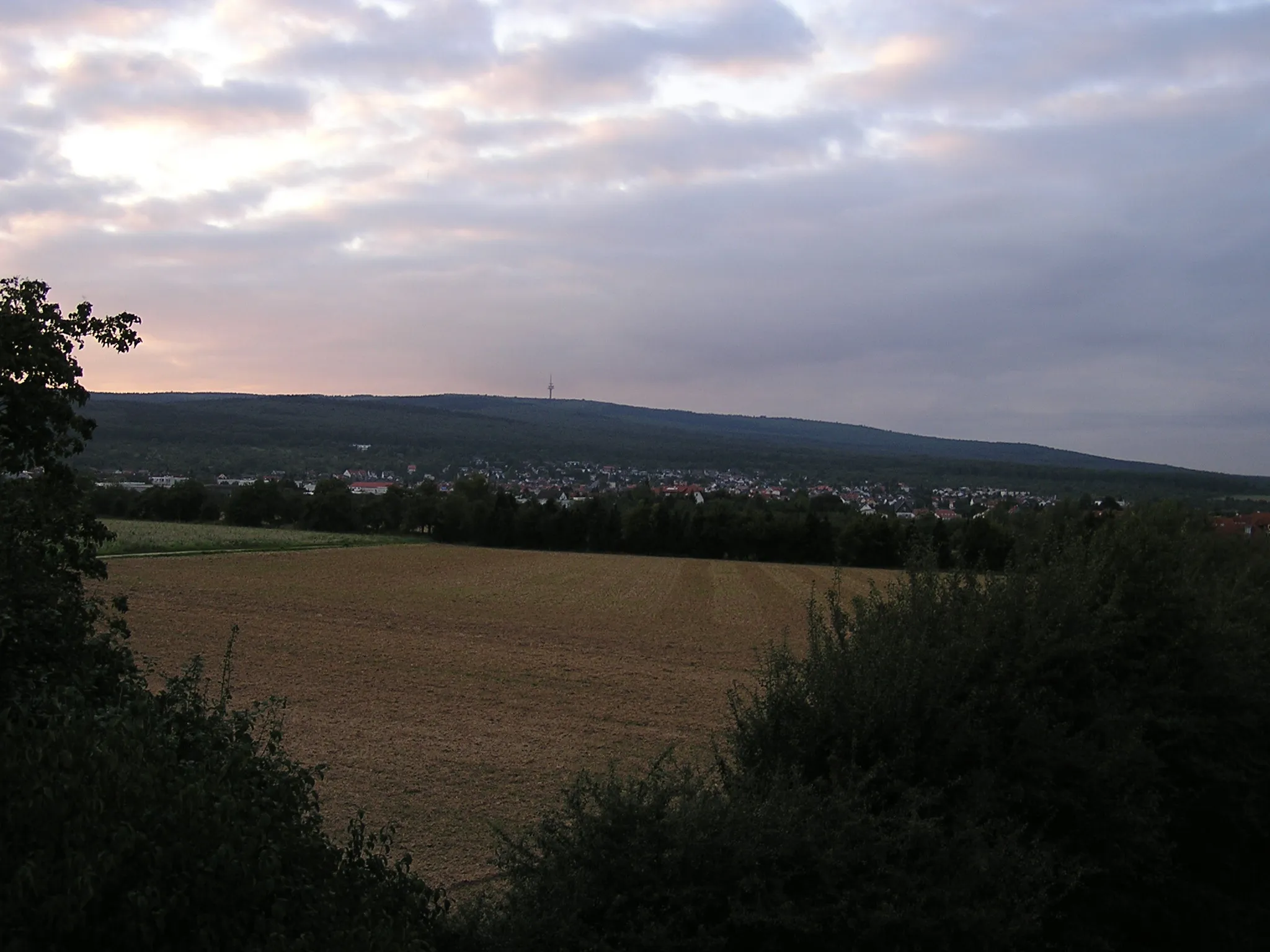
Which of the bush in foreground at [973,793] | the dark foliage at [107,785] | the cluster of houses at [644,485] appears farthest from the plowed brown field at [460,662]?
the cluster of houses at [644,485]

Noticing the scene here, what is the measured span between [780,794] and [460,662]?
20.2 m

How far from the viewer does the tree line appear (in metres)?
4.11

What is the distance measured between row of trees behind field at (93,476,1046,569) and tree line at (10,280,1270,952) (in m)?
50.3

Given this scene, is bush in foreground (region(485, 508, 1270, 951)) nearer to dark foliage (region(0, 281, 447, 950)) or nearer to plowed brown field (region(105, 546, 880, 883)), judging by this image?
dark foliage (region(0, 281, 447, 950))

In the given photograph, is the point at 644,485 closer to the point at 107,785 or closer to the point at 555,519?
the point at 555,519

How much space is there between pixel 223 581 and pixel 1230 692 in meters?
38.8

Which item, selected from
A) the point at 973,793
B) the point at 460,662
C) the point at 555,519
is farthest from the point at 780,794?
the point at 555,519

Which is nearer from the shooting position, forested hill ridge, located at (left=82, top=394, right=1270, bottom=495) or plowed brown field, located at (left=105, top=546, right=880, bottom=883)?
plowed brown field, located at (left=105, top=546, right=880, bottom=883)

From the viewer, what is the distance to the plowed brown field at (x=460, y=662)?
14.6 meters

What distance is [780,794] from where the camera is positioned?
7.08 metres

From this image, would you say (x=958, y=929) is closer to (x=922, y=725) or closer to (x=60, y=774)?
(x=922, y=725)

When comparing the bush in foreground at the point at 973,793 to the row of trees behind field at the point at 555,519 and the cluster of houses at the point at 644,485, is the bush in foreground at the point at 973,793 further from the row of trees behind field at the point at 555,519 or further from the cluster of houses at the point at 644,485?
the cluster of houses at the point at 644,485

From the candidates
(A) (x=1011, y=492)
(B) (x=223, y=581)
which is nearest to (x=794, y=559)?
(B) (x=223, y=581)

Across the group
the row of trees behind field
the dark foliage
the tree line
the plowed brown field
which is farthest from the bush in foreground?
the row of trees behind field
